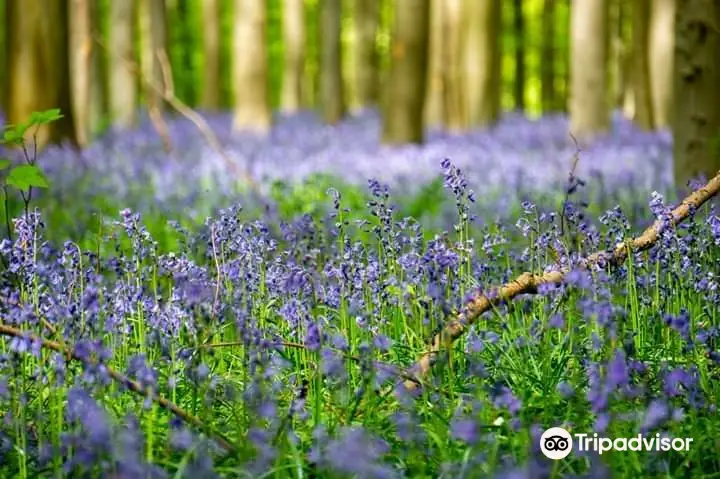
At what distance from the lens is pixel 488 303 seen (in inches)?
147

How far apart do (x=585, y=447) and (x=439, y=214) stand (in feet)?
18.4

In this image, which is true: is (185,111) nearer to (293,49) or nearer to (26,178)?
(26,178)

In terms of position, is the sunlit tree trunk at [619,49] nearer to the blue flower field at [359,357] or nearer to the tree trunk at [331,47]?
the tree trunk at [331,47]

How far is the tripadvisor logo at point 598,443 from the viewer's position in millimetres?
2908

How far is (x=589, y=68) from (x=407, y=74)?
2.38 meters

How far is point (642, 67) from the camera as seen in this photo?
19328 millimetres

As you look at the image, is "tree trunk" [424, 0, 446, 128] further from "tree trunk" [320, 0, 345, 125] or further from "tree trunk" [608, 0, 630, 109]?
"tree trunk" [608, 0, 630, 109]

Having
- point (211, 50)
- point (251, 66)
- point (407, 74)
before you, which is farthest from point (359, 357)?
point (211, 50)

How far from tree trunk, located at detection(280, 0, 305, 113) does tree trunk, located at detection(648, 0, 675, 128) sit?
39.6 feet

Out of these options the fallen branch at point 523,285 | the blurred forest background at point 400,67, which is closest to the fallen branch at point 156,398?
the fallen branch at point 523,285

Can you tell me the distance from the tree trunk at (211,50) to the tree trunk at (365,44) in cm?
348

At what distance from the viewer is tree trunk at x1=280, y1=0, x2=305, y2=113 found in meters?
29.4

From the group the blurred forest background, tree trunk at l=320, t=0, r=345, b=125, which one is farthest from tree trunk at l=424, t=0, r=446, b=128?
tree trunk at l=320, t=0, r=345, b=125

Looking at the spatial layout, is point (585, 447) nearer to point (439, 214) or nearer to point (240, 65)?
point (439, 214)
